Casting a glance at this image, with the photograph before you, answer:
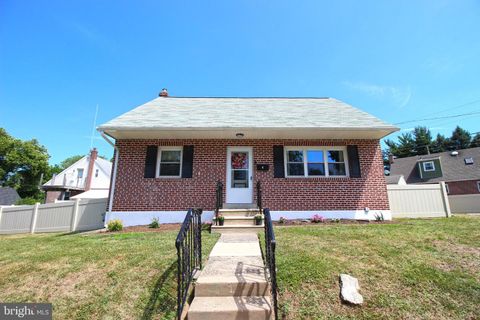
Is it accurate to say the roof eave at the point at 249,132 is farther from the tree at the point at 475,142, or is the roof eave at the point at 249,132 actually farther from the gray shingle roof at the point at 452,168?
the tree at the point at 475,142

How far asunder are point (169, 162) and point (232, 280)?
240 inches

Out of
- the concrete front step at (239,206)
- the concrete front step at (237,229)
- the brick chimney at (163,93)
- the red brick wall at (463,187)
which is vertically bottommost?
the concrete front step at (237,229)

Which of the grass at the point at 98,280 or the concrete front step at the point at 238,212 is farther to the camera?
the concrete front step at the point at 238,212

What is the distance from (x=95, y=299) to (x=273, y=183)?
604cm

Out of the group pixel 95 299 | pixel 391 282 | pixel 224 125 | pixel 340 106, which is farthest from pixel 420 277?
pixel 340 106

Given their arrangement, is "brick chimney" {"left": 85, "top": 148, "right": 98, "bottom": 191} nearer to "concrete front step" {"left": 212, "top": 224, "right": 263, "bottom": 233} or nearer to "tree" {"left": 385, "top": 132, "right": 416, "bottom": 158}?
"concrete front step" {"left": 212, "top": 224, "right": 263, "bottom": 233}

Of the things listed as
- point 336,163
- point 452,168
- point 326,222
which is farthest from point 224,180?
point 452,168

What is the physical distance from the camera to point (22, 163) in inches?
1407

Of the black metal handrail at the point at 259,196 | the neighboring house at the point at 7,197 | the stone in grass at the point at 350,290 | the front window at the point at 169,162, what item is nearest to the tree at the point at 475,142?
the black metal handrail at the point at 259,196

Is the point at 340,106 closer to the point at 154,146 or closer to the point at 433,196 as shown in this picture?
the point at 433,196

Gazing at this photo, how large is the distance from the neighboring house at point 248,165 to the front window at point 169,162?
0.04m

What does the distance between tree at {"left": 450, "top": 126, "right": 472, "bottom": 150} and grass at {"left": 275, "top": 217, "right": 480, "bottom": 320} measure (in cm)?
4490

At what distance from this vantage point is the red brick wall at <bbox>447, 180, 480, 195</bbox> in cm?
2053

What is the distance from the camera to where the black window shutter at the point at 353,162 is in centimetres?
804
